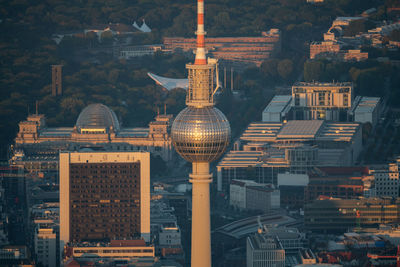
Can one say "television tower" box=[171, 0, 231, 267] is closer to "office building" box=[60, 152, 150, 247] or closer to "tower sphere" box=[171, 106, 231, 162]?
"tower sphere" box=[171, 106, 231, 162]

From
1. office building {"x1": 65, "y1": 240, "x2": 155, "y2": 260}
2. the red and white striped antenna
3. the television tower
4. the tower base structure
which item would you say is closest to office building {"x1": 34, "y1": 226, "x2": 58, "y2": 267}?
office building {"x1": 65, "y1": 240, "x2": 155, "y2": 260}

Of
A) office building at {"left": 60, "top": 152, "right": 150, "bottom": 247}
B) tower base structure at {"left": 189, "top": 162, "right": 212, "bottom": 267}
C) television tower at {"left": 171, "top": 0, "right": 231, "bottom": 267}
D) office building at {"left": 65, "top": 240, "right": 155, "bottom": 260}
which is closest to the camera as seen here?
television tower at {"left": 171, "top": 0, "right": 231, "bottom": 267}

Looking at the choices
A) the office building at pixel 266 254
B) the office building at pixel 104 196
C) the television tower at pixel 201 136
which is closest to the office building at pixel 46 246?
the office building at pixel 104 196

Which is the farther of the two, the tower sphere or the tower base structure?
the tower base structure

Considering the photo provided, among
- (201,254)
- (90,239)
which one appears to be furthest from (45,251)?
(201,254)

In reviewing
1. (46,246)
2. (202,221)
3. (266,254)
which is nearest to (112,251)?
(202,221)

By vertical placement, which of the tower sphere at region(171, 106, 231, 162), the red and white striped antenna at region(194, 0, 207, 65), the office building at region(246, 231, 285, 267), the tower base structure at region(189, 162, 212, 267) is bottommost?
the office building at region(246, 231, 285, 267)

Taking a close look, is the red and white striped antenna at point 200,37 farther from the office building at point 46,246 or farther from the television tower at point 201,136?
the office building at point 46,246

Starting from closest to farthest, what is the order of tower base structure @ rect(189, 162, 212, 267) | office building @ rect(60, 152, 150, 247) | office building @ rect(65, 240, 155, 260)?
tower base structure @ rect(189, 162, 212, 267) → office building @ rect(65, 240, 155, 260) → office building @ rect(60, 152, 150, 247)
